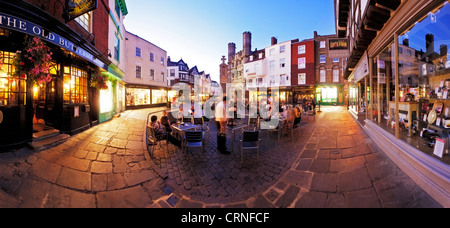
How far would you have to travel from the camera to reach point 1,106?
4137 mm

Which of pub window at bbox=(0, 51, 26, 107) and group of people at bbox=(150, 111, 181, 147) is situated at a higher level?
pub window at bbox=(0, 51, 26, 107)

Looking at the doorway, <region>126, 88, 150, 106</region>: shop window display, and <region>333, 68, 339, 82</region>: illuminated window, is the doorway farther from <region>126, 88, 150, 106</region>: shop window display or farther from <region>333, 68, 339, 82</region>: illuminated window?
<region>333, 68, 339, 82</region>: illuminated window

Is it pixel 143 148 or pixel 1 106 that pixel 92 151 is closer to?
pixel 143 148

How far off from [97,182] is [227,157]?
330cm

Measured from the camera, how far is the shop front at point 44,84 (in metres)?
4.17

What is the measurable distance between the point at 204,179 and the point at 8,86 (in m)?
5.97

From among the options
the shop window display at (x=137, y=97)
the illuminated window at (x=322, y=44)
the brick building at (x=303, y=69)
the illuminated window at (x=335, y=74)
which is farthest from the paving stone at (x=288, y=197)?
the illuminated window at (x=322, y=44)

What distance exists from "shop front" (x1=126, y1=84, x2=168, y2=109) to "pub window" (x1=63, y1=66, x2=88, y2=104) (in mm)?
12025

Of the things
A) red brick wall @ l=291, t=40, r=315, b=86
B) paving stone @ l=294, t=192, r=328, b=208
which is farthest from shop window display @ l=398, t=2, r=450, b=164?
red brick wall @ l=291, t=40, r=315, b=86

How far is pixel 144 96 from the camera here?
68.2ft

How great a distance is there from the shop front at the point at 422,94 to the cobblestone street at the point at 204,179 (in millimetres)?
313

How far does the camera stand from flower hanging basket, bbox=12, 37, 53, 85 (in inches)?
156

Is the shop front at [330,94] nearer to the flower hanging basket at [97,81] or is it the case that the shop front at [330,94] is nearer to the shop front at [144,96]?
the shop front at [144,96]
